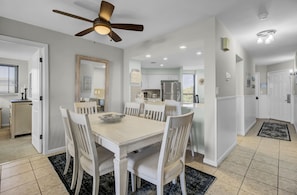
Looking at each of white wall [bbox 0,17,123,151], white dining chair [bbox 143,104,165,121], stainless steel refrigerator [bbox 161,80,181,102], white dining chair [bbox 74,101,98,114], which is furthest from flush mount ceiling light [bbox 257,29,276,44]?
stainless steel refrigerator [bbox 161,80,181,102]

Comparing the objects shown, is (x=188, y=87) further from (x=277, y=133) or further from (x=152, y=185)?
(x=152, y=185)

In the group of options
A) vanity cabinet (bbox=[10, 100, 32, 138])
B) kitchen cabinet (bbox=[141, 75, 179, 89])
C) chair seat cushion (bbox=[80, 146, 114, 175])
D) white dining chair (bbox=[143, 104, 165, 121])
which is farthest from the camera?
kitchen cabinet (bbox=[141, 75, 179, 89])

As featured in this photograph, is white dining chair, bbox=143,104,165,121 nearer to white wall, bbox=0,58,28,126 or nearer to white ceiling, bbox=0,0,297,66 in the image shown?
white ceiling, bbox=0,0,297,66

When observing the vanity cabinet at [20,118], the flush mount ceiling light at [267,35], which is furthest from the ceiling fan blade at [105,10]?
the vanity cabinet at [20,118]

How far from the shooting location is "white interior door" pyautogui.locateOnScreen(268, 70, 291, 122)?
213 inches

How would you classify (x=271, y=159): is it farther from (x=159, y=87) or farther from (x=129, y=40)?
(x=159, y=87)

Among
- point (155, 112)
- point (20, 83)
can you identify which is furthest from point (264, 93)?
point (20, 83)

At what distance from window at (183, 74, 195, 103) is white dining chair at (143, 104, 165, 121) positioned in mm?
4588

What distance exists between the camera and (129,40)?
3.41 m

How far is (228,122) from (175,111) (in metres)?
1.02

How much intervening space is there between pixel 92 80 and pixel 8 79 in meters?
3.46

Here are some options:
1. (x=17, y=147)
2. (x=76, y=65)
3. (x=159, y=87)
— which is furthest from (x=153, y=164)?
(x=159, y=87)

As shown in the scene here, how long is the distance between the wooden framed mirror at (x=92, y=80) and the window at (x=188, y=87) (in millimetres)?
4065

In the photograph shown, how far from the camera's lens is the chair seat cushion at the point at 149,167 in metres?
1.32
